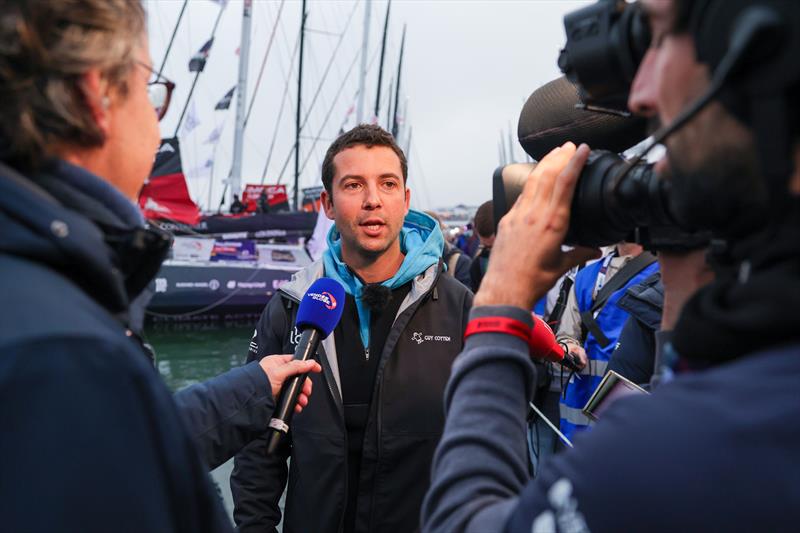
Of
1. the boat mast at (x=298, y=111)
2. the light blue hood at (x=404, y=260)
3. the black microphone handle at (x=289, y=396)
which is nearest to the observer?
the black microphone handle at (x=289, y=396)

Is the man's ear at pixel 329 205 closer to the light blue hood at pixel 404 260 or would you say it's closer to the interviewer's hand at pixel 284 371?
the light blue hood at pixel 404 260

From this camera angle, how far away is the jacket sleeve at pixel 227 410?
6.01 feet

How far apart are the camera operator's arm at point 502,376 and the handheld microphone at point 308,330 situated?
0.82m

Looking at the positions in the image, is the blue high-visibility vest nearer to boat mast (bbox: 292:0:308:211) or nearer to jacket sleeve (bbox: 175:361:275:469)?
jacket sleeve (bbox: 175:361:275:469)

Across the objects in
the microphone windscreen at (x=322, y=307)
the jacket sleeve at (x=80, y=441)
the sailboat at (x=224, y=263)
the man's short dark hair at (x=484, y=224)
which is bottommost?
the sailboat at (x=224, y=263)

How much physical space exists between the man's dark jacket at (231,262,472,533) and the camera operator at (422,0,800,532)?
1.21m

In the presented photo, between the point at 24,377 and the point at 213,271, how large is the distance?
15129mm

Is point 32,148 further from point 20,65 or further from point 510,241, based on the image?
point 510,241

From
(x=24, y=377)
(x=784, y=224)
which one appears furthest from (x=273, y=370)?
(x=784, y=224)

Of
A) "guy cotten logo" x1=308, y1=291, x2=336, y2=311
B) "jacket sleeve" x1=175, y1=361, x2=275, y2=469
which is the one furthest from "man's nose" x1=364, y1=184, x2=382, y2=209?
"jacket sleeve" x1=175, y1=361, x2=275, y2=469

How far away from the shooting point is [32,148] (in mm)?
978

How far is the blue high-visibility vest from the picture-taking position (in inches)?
128

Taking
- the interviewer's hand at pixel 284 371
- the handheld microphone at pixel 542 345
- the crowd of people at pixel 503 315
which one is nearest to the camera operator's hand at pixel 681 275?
the crowd of people at pixel 503 315

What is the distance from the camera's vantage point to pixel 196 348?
13.6 m
